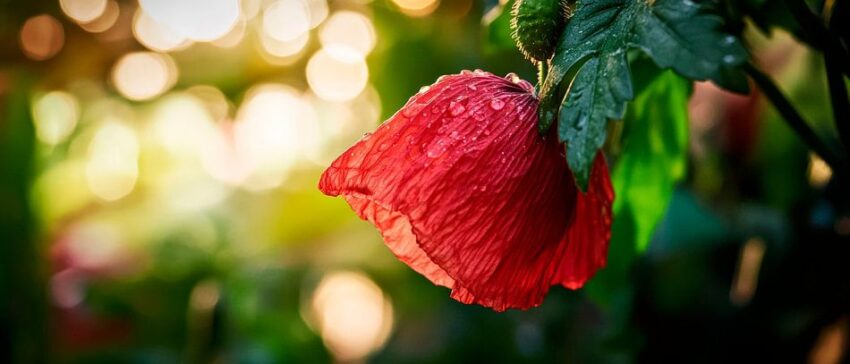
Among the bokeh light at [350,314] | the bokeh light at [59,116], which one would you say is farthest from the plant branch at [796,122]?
the bokeh light at [59,116]

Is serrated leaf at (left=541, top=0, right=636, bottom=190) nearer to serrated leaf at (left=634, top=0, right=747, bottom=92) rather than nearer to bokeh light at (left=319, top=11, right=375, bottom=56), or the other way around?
serrated leaf at (left=634, top=0, right=747, bottom=92)

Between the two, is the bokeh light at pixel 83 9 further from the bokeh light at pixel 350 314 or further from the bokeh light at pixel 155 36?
the bokeh light at pixel 350 314

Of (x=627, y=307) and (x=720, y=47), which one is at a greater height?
(x=720, y=47)

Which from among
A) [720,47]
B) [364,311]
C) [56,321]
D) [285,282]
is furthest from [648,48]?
[364,311]

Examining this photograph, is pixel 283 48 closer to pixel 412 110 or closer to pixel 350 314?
pixel 350 314

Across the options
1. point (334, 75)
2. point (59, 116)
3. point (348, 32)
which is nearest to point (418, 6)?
point (348, 32)

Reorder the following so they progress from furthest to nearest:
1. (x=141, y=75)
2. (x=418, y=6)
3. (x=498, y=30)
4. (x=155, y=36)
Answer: (x=141, y=75) < (x=155, y=36) < (x=418, y=6) < (x=498, y=30)

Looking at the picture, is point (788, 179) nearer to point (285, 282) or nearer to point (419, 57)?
point (419, 57)
